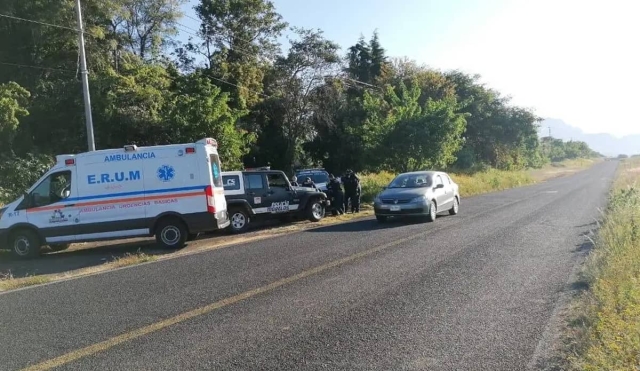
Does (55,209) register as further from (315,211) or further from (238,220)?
(315,211)

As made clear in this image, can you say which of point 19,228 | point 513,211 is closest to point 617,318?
point 19,228

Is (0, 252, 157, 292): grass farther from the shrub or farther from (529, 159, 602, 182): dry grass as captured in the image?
(529, 159, 602, 182): dry grass

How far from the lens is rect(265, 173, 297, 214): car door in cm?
1639

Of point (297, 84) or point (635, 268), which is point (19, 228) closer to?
point (635, 268)

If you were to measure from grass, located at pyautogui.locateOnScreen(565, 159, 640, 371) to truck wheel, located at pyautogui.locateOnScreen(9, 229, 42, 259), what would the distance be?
11.5 meters

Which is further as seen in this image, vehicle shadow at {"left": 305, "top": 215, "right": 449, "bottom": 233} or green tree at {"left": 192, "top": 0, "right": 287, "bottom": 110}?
green tree at {"left": 192, "top": 0, "right": 287, "bottom": 110}

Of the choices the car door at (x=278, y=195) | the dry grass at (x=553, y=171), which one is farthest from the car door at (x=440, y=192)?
the dry grass at (x=553, y=171)

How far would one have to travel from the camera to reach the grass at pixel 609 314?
4.39 m

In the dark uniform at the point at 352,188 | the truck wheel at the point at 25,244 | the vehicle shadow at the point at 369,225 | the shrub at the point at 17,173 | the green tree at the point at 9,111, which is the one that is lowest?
the vehicle shadow at the point at 369,225

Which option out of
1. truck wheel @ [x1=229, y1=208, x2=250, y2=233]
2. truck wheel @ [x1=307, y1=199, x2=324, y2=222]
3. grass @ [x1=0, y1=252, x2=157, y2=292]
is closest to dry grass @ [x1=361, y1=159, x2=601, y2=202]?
truck wheel @ [x1=307, y1=199, x2=324, y2=222]

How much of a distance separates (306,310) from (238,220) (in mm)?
9468

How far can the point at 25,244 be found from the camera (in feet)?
40.3

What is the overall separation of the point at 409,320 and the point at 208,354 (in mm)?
2279

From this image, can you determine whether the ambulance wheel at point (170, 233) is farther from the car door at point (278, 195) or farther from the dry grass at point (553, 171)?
the dry grass at point (553, 171)
